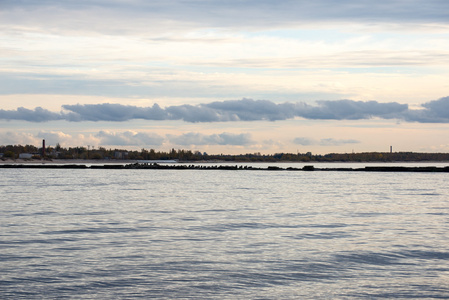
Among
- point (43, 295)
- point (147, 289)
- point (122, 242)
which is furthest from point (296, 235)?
point (43, 295)

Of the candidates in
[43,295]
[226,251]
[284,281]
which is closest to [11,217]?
[226,251]

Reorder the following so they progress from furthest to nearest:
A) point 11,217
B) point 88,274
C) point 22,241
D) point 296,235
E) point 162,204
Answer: point 162,204 < point 11,217 < point 296,235 < point 22,241 < point 88,274

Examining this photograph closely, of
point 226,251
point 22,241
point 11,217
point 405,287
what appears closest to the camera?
point 405,287

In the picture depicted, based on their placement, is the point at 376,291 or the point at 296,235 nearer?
the point at 376,291

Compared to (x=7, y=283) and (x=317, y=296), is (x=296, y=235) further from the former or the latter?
(x=7, y=283)

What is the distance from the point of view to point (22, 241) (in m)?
23.0

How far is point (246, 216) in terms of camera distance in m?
33.4

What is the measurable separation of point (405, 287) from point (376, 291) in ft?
3.46

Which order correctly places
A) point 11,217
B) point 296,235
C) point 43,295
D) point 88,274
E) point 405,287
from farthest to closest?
1. point 11,217
2. point 296,235
3. point 88,274
4. point 405,287
5. point 43,295

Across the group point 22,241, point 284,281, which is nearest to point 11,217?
point 22,241

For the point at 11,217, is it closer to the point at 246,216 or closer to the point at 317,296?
the point at 246,216

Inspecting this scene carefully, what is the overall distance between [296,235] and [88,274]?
11.6 m

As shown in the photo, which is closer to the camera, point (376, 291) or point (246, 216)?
point (376, 291)

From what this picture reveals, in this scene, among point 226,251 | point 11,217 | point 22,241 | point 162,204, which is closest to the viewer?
point 226,251
